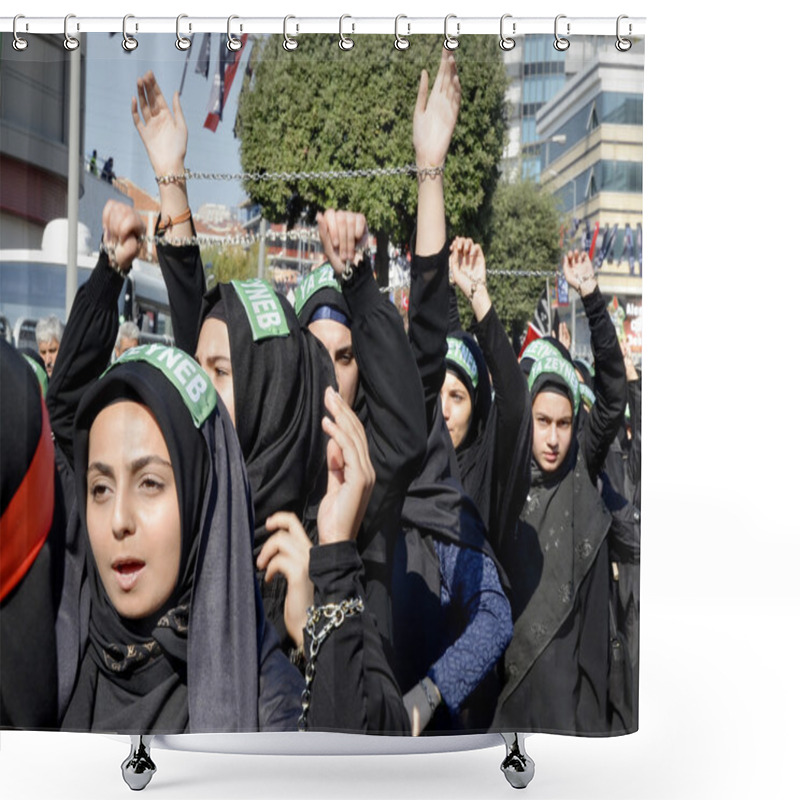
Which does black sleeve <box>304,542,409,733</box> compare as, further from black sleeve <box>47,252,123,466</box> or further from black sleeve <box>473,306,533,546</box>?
black sleeve <box>47,252,123,466</box>

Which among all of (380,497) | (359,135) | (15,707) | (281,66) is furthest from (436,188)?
(15,707)

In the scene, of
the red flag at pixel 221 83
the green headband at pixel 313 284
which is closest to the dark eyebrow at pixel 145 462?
the green headband at pixel 313 284

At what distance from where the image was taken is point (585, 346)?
10.4 feet

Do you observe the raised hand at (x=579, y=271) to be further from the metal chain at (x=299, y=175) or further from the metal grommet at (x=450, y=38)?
the metal grommet at (x=450, y=38)

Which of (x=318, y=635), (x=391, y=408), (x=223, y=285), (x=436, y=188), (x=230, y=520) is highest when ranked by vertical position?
(x=436, y=188)

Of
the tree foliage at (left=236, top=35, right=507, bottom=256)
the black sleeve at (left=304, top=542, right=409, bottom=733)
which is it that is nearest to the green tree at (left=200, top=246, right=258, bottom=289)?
the tree foliage at (left=236, top=35, right=507, bottom=256)

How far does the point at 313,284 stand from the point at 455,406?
0.48 metres

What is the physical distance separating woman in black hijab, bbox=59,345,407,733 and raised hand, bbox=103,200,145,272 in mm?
233

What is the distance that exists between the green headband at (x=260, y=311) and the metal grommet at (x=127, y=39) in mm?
631

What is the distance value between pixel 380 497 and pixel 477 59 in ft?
3.71

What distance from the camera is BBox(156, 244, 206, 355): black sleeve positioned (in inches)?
121

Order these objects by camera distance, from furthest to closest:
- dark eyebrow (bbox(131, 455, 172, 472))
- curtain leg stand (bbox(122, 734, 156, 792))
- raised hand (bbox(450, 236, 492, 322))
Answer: curtain leg stand (bbox(122, 734, 156, 792)) < raised hand (bbox(450, 236, 492, 322)) < dark eyebrow (bbox(131, 455, 172, 472))

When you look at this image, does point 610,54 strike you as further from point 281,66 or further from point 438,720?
point 438,720

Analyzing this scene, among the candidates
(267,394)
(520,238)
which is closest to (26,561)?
(267,394)
